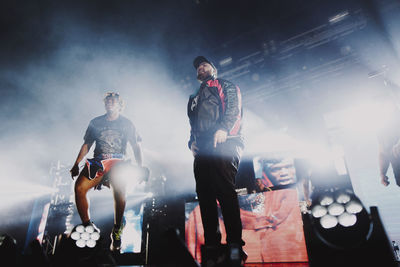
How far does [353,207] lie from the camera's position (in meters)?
1.45

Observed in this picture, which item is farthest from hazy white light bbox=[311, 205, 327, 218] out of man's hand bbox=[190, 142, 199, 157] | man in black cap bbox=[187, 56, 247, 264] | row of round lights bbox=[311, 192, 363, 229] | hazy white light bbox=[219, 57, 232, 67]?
hazy white light bbox=[219, 57, 232, 67]

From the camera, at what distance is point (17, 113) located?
5.78 meters

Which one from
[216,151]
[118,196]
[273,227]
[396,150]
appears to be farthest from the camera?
[273,227]

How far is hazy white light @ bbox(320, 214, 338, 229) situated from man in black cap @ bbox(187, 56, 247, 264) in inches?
21.6

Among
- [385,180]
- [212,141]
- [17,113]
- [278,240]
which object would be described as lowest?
[278,240]

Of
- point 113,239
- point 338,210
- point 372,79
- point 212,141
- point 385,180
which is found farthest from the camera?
point 372,79

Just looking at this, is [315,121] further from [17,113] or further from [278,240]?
[17,113]

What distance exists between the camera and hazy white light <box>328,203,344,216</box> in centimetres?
150

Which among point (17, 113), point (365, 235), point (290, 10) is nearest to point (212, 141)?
point (365, 235)

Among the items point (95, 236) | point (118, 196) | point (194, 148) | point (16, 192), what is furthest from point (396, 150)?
point (16, 192)

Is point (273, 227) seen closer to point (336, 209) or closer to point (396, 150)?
point (396, 150)

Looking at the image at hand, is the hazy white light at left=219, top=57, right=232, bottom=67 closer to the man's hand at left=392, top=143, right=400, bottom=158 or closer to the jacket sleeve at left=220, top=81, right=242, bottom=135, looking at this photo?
the man's hand at left=392, top=143, right=400, bottom=158

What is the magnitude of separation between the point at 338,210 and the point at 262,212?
3442 millimetres

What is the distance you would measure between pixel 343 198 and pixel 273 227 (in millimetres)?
3306
